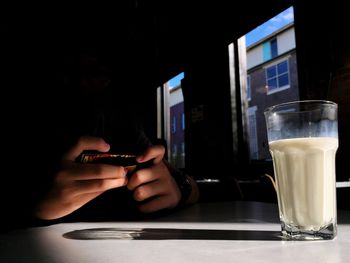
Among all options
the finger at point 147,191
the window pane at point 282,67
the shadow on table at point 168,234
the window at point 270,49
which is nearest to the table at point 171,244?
the shadow on table at point 168,234

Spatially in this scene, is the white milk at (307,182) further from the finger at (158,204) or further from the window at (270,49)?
the window at (270,49)

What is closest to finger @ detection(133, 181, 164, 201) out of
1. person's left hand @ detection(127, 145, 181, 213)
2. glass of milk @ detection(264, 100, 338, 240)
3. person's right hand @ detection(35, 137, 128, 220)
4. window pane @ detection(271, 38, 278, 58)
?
person's left hand @ detection(127, 145, 181, 213)

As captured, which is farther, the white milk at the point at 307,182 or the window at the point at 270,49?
the window at the point at 270,49

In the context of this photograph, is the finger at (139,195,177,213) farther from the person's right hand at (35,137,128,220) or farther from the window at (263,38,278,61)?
the window at (263,38,278,61)

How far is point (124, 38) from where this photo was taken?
4293mm

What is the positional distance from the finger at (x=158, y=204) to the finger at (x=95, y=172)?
18 centimetres

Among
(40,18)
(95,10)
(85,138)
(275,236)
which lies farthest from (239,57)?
(275,236)

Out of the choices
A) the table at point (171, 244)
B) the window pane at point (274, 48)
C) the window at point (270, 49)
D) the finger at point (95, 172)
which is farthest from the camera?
the window at point (270, 49)

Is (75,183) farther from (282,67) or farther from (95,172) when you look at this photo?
(282,67)

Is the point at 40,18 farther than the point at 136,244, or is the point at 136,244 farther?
the point at 40,18

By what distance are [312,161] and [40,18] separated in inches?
134

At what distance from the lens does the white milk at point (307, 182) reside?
0.53m

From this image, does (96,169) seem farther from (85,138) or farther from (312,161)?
(312,161)

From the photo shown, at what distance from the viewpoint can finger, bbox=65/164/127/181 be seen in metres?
0.75
